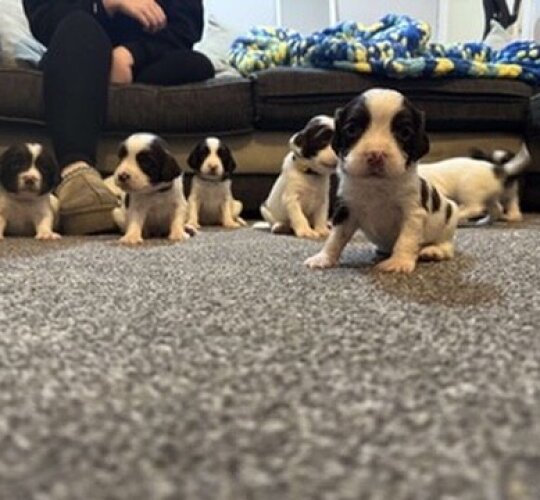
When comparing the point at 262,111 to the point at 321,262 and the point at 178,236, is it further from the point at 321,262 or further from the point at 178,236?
the point at 321,262

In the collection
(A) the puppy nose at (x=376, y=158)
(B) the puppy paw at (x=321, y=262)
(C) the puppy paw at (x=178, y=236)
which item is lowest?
(C) the puppy paw at (x=178, y=236)

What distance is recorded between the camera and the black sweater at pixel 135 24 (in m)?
2.15

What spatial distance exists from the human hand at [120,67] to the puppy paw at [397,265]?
4.18ft

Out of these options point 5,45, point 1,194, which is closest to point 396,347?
point 1,194

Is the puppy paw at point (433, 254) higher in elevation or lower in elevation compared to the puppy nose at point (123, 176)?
lower

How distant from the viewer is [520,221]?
227cm

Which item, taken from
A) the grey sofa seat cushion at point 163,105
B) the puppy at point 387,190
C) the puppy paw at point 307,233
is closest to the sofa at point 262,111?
the grey sofa seat cushion at point 163,105

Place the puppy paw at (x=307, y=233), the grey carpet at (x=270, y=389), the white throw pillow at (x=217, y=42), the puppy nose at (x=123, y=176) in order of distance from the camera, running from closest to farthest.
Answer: the grey carpet at (x=270, y=389), the puppy nose at (x=123, y=176), the puppy paw at (x=307, y=233), the white throw pillow at (x=217, y=42)

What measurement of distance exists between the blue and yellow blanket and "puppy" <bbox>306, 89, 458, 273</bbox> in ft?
3.36

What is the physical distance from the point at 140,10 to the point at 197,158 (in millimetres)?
461

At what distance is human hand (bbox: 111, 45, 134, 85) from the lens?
7.32 ft

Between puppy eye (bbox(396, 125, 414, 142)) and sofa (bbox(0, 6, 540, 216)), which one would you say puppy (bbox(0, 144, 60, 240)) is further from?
puppy eye (bbox(396, 125, 414, 142))

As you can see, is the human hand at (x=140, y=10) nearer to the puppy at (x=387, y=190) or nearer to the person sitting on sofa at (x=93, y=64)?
the person sitting on sofa at (x=93, y=64)

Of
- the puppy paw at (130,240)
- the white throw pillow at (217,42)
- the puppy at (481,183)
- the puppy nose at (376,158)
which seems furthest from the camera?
the white throw pillow at (217,42)
